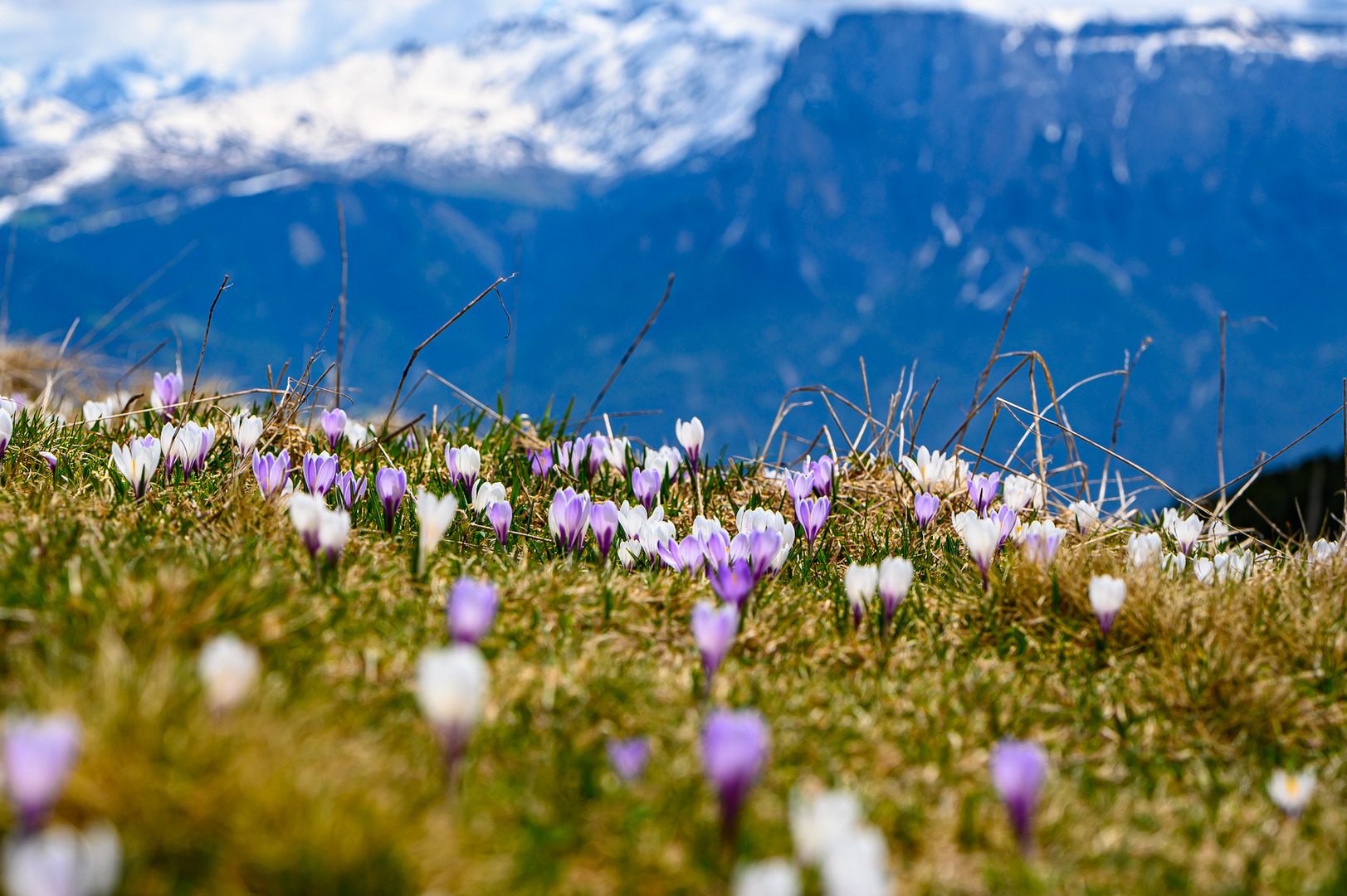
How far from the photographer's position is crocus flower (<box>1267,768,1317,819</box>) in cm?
223

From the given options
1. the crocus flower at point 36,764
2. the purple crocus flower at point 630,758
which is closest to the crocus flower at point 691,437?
the purple crocus flower at point 630,758

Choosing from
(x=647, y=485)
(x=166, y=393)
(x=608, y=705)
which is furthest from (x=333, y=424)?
(x=608, y=705)

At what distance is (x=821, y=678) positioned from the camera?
292 centimetres

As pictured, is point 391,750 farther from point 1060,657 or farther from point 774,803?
point 1060,657

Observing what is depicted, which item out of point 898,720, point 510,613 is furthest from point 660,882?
point 510,613

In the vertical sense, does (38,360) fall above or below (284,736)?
above

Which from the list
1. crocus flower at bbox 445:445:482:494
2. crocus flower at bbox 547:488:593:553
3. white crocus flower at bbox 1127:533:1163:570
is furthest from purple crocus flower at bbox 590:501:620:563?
white crocus flower at bbox 1127:533:1163:570

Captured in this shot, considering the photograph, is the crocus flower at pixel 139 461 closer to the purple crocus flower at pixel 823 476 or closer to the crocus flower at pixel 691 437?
the crocus flower at pixel 691 437

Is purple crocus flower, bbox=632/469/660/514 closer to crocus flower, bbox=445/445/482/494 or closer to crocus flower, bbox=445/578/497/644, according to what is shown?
crocus flower, bbox=445/445/482/494

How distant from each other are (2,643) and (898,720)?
239cm

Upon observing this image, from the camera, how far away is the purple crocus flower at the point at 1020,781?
1847 mm

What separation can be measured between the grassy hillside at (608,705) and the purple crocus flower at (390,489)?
→ 138mm

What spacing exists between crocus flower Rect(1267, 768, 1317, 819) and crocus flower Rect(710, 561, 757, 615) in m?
1.46

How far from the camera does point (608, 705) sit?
2.50 m
